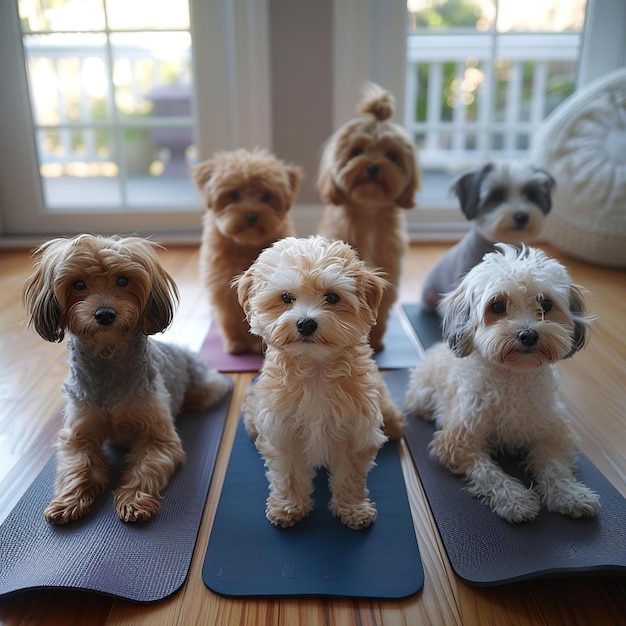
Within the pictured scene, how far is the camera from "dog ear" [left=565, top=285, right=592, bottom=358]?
1.60 metres

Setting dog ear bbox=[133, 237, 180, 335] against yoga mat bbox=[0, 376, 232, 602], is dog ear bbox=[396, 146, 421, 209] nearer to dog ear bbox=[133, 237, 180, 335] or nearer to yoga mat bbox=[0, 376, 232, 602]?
dog ear bbox=[133, 237, 180, 335]

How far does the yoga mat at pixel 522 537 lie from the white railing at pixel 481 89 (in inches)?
107

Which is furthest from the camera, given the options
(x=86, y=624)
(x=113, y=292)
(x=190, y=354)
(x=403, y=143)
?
(x=403, y=143)

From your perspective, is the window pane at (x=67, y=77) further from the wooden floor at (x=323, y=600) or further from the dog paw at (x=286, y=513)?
the dog paw at (x=286, y=513)

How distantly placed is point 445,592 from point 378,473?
1.43ft

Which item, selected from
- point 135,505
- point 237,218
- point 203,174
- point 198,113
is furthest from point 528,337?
point 198,113

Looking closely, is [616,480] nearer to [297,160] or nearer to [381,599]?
[381,599]

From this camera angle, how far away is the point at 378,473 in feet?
5.84

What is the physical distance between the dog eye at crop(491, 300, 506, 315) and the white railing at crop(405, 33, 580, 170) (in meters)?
2.50

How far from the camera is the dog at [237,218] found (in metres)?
2.31

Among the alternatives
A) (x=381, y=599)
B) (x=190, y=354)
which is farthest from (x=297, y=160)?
(x=381, y=599)

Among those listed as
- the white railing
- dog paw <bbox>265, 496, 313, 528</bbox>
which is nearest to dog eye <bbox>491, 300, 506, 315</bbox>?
dog paw <bbox>265, 496, 313, 528</bbox>

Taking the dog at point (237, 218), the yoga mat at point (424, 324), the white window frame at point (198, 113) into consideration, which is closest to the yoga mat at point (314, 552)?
the dog at point (237, 218)

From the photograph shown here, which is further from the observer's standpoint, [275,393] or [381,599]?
[275,393]
